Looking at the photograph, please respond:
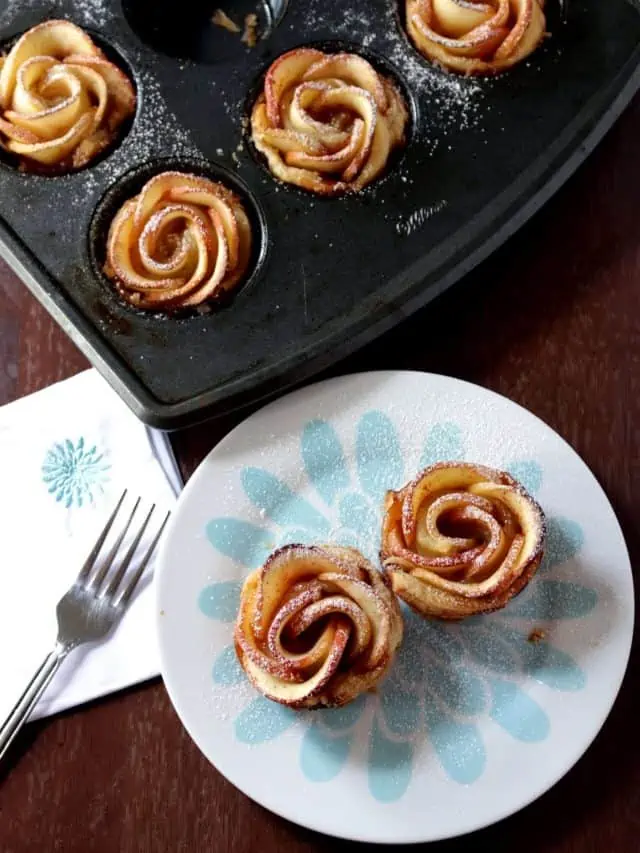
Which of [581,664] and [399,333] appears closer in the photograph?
[581,664]

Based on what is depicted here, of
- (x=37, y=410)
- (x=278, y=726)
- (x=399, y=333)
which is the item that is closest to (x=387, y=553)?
(x=278, y=726)

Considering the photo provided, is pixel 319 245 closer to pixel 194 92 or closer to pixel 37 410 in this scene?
pixel 194 92

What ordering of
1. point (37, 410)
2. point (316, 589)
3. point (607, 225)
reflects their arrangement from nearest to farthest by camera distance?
point (316, 589), point (37, 410), point (607, 225)

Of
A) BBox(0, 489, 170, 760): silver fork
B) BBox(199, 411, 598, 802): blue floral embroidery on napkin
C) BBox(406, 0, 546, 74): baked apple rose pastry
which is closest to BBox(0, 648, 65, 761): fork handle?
BBox(0, 489, 170, 760): silver fork

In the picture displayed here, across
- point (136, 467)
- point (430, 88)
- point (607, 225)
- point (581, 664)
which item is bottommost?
point (581, 664)

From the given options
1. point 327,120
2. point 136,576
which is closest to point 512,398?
point 327,120

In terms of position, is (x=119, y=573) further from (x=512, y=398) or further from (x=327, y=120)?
(x=327, y=120)

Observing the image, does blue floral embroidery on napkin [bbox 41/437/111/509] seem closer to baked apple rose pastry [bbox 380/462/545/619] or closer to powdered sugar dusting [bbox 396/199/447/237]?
baked apple rose pastry [bbox 380/462/545/619]

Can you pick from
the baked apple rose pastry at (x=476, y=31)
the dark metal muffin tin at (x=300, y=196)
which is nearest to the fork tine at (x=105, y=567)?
the dark metal muffin tin at (x=300, y=196)
